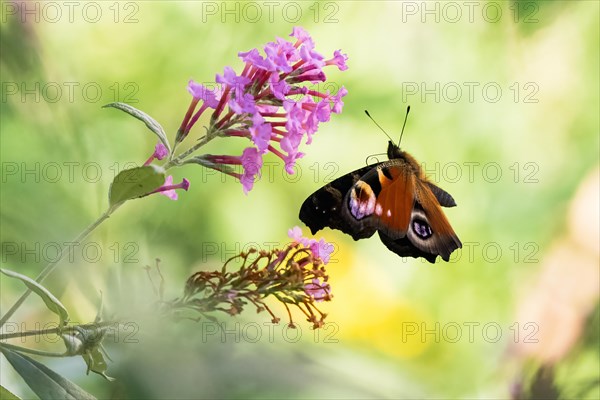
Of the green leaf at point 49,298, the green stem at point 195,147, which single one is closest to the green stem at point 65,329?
the green leaf at point 49,298

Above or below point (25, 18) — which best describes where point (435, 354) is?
below

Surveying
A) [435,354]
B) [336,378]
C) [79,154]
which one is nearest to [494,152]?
[435,354]

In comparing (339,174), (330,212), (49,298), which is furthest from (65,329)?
(339,174)

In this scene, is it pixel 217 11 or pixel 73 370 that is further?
pixel 217 11

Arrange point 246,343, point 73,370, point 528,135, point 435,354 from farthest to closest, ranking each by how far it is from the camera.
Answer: point 528,135 < point 435,354 < point 246,343 < point 73,370

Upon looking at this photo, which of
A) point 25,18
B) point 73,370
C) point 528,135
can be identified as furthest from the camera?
point 528,135

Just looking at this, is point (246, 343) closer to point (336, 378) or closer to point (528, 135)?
point (336, 378)

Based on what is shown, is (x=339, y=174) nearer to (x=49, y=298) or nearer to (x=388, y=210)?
(x=388, y=210)
